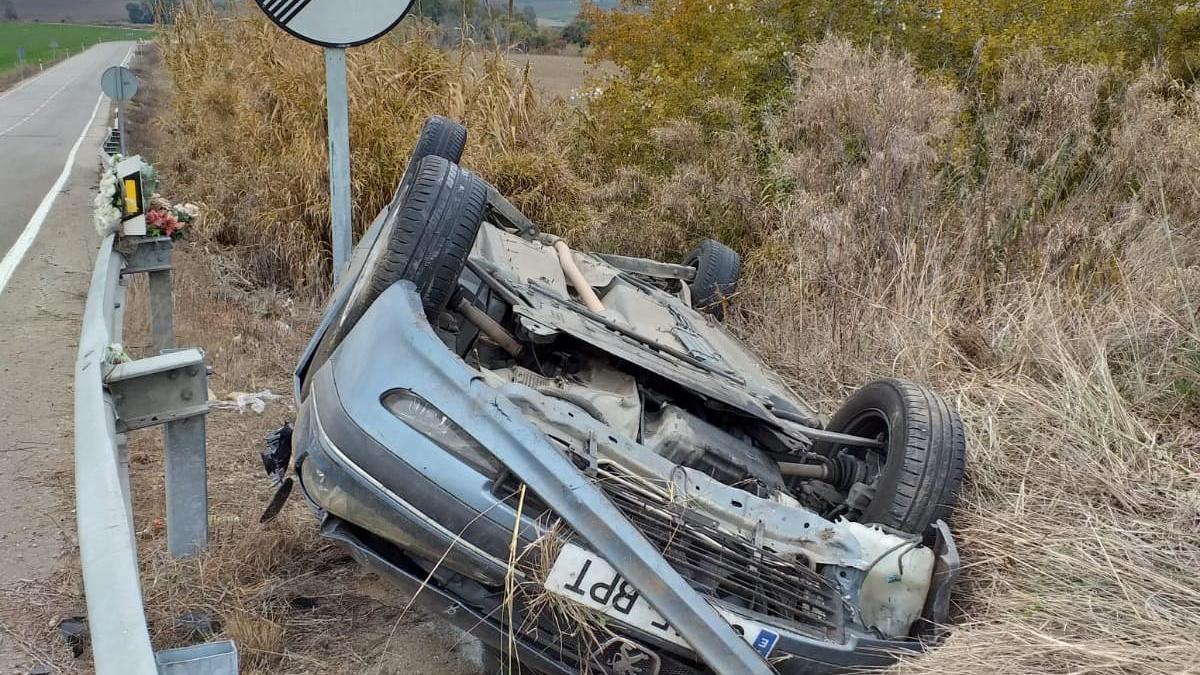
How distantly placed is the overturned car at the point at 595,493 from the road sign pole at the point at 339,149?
91cm

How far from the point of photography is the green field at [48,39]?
55819mm

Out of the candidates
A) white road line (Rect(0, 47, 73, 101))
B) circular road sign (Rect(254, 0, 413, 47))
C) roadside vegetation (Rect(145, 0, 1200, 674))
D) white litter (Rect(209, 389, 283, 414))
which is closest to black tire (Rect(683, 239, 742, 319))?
roadside vegetation (Rect(145, 0, 1200, 674))

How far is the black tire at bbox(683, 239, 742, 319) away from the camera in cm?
554

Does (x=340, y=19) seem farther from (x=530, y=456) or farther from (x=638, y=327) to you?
(x=530, y=456)

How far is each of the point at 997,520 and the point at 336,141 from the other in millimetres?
3112

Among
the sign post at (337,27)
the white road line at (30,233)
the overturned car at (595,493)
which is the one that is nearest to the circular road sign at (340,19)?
the sign post at (337,27)

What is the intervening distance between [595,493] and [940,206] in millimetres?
3718

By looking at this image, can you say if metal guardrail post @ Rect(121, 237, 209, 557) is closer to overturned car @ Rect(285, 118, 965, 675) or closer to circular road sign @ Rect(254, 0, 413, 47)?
overturned car @ Rect(285, 118, 965, 675)

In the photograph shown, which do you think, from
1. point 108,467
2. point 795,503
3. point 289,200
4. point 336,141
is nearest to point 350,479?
point 108,467

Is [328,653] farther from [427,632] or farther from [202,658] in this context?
[202,658]

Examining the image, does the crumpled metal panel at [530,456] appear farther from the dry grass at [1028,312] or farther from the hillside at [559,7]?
the hillside at [559,7]

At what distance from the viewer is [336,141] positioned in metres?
4.09

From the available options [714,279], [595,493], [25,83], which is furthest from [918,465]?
[25,83]

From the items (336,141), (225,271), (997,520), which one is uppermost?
(336,141)
